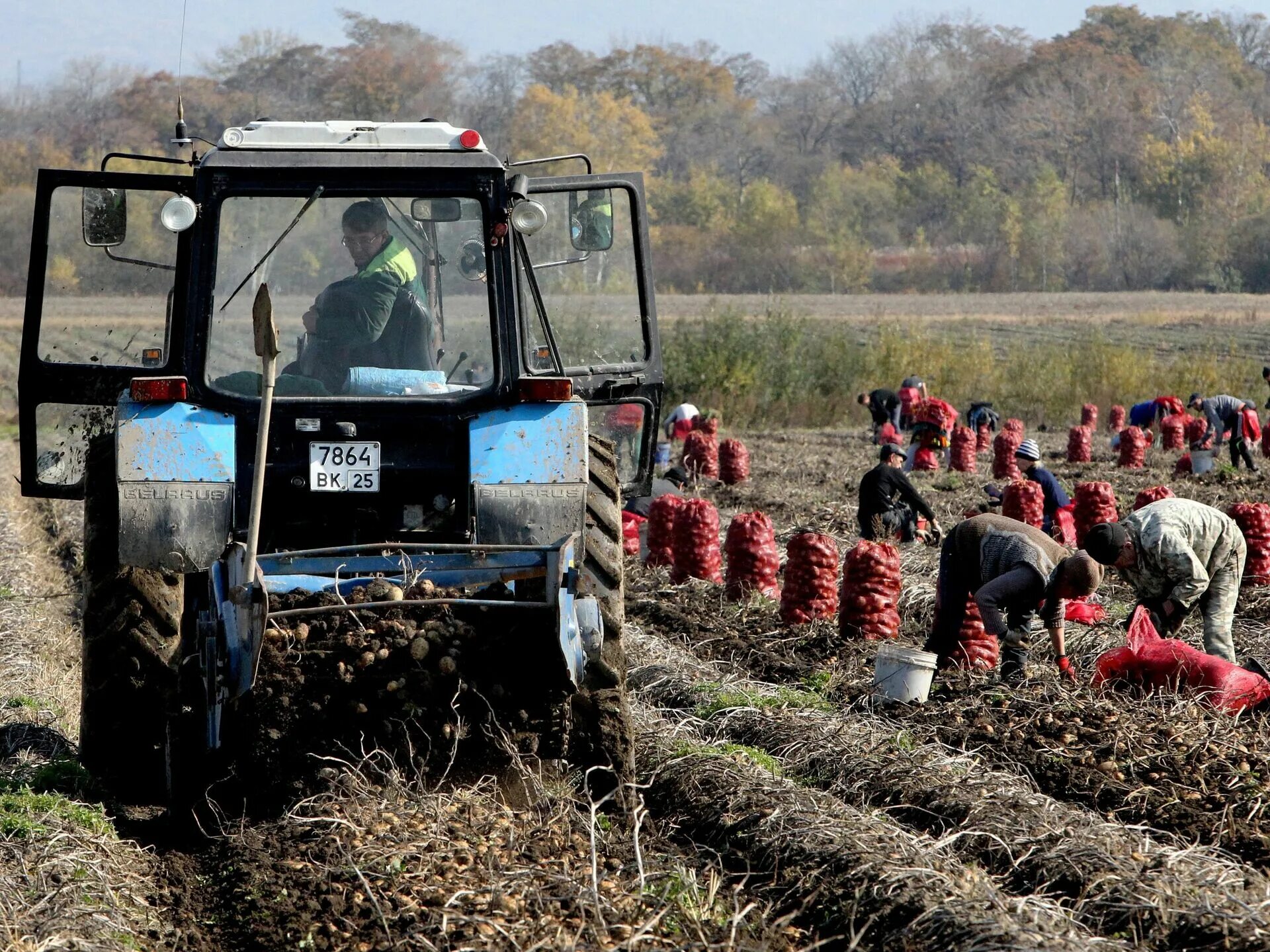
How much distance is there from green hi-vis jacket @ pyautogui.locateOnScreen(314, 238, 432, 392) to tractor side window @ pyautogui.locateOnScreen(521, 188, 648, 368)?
67 centimetres

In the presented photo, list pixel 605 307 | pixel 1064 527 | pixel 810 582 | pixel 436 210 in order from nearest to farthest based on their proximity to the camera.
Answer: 1. pixel 436 210
2. pixel 605 307
3. pixel 810 582
4. pixel 1064 527

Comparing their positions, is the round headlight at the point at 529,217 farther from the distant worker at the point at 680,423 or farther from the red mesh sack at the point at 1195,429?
the red mesh sack at the point at 1195,429

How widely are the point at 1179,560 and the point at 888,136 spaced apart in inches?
3415

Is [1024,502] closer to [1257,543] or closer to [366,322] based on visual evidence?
[1257,543]

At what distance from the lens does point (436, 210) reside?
6641mm

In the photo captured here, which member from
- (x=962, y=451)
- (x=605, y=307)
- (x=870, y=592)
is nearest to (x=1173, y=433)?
(x=962, y=451)

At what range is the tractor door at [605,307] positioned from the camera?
23.1 ft

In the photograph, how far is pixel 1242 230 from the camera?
219 feet

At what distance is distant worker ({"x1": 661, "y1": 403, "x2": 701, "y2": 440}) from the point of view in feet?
79.0

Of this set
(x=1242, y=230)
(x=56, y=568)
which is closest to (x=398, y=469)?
(x=56, y=568)

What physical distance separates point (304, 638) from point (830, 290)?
198 ft

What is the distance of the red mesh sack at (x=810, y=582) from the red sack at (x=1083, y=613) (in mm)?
1488

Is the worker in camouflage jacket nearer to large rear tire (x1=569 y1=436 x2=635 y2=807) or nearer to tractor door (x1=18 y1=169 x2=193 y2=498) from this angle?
large rear tire (x1=569 y1=436 x2=635 y2=807)

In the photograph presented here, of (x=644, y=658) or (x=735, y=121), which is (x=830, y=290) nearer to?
(x=735, y=121)
